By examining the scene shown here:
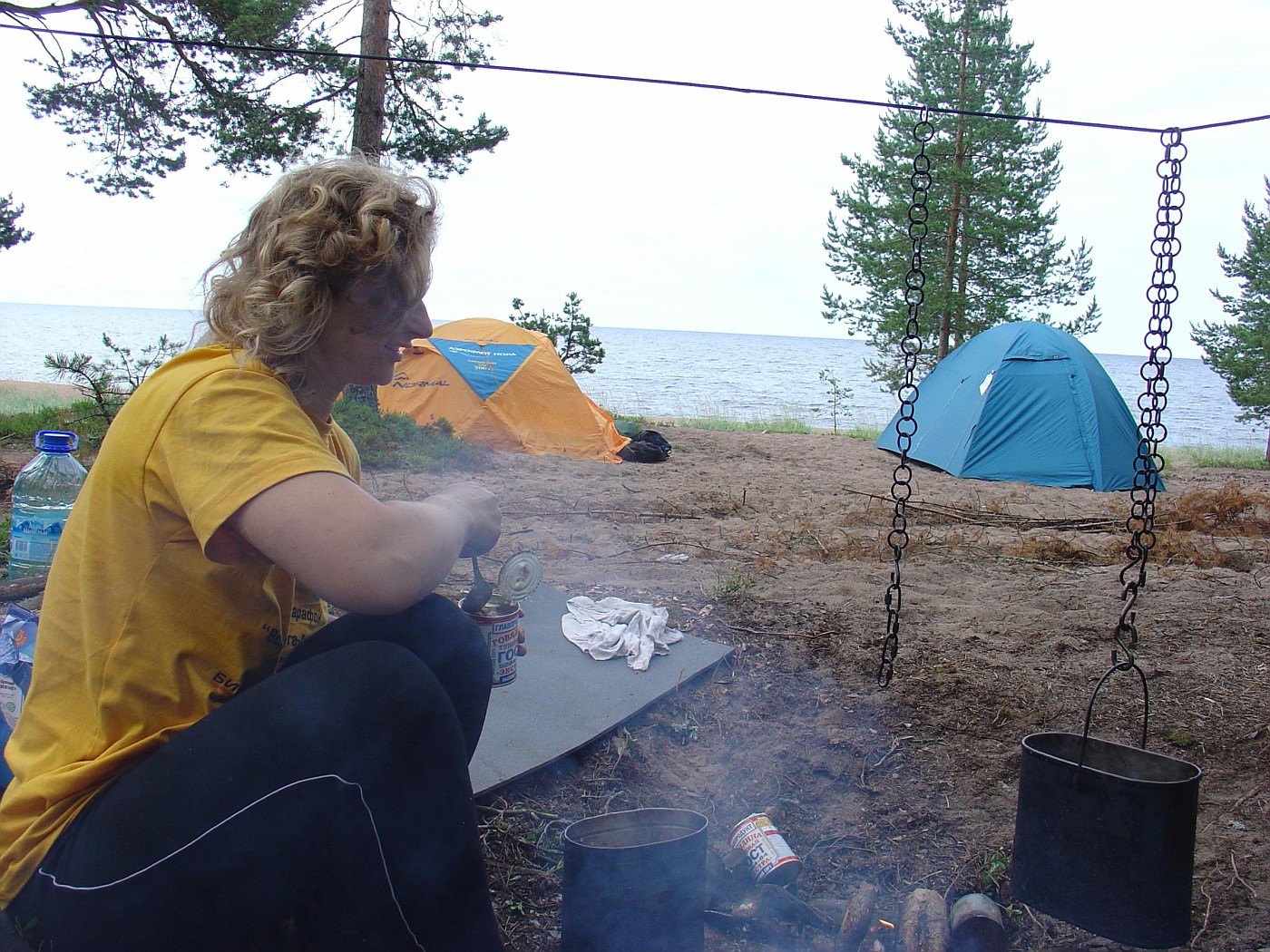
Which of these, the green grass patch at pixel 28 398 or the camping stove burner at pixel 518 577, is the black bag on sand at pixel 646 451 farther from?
the camping stove burner at pixel 518 577

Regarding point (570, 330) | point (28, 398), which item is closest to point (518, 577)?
point (570, 330)

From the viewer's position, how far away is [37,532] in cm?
230

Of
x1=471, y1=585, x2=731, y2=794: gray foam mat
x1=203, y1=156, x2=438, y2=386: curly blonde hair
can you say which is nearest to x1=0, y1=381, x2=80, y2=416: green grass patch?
x1=471, y1=585, x2=731, y2=794: gray foam mat

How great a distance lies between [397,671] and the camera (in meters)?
1.22

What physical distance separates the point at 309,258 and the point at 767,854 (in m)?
1.53

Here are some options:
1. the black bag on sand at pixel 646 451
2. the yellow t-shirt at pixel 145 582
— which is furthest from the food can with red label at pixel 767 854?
the black bag on sand at pixel 646 451

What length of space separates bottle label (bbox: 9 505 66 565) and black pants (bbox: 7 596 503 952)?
4.58ft

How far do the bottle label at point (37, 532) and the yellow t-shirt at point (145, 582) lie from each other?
4.12 ft

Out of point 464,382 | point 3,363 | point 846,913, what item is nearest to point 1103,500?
point 464,382

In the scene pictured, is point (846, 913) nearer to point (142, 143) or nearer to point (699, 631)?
point (699, 631)

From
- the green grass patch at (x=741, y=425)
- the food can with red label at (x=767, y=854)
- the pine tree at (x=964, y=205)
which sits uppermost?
the pine tree at (x=964, y=205)

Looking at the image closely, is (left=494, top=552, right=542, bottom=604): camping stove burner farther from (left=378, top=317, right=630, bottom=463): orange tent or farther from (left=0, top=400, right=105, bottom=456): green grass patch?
(left=378, top=317, right=630, bottom=463): orange tent

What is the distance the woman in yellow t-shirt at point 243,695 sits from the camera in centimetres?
111

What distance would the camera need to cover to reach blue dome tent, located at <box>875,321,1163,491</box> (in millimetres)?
8406
